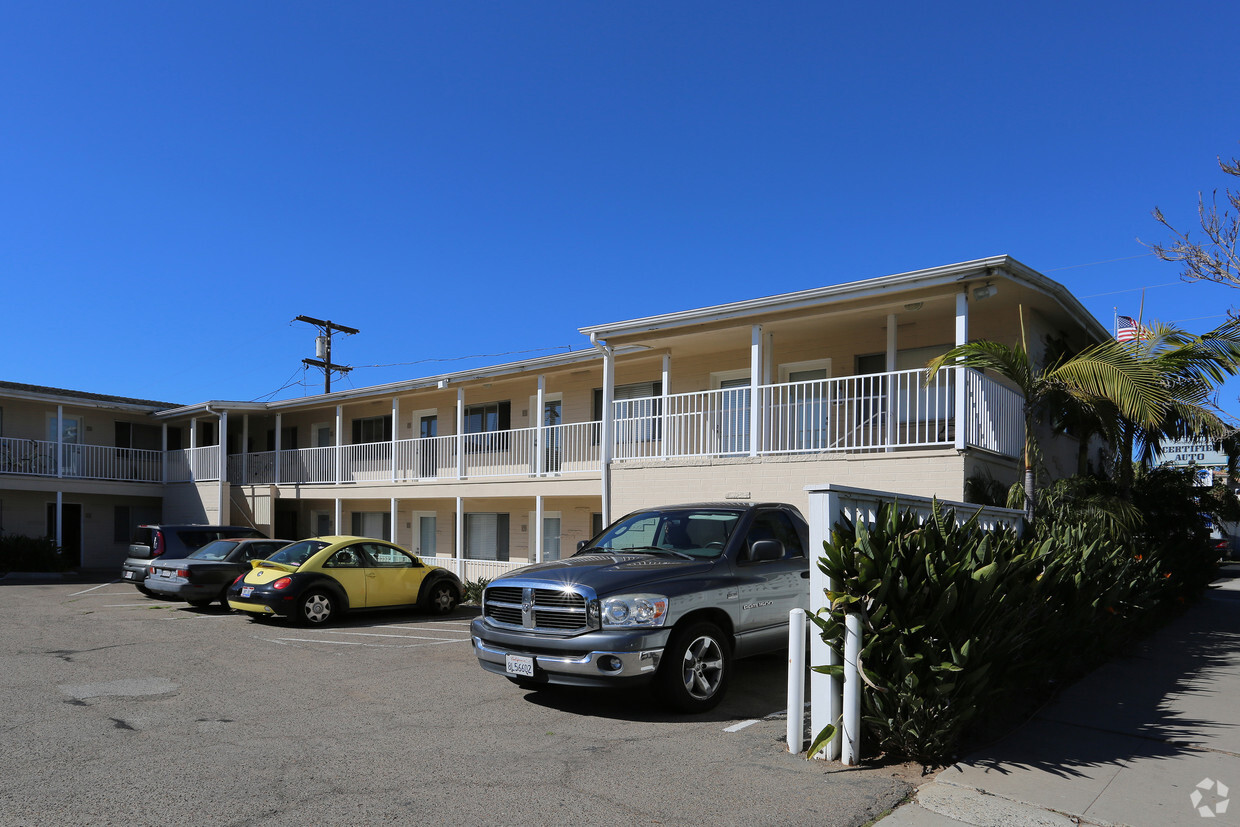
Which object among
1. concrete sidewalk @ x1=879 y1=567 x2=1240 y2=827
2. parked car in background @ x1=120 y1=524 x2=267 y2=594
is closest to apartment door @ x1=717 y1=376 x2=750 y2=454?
concrete sidewalk @ x1=879 y1=567 x2=1240 y2=827

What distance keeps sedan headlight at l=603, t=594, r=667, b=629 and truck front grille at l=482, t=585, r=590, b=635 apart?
184 mm

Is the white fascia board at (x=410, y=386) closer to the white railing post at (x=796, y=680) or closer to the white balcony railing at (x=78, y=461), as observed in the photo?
the white balcony railing at (x=78, y=461)

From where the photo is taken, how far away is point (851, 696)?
535 centimetres

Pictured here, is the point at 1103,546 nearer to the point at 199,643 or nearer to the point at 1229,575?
the point at 199,643

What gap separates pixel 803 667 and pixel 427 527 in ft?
62.6

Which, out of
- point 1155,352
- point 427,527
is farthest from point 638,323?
point 427,527

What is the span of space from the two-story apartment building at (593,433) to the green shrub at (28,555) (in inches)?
76.3

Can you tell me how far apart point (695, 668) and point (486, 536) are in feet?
50.8

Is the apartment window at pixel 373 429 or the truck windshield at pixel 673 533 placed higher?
the apartment window at pixel 373 429

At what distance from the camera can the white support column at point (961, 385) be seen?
10.7 m

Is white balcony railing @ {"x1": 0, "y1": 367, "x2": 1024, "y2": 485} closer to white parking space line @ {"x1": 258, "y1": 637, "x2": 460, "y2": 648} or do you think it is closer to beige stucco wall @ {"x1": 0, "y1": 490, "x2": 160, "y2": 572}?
beige stucco wall @ {"x1": 0, "y1": 490, "x2": 160, "y2": 572}

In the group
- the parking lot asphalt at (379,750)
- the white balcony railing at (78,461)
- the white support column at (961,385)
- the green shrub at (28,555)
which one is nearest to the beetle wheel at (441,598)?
the parking lot asphalt at (379,750)

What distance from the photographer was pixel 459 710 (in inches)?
277

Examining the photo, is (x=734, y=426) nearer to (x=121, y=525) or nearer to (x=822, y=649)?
(x=822, y=649)
